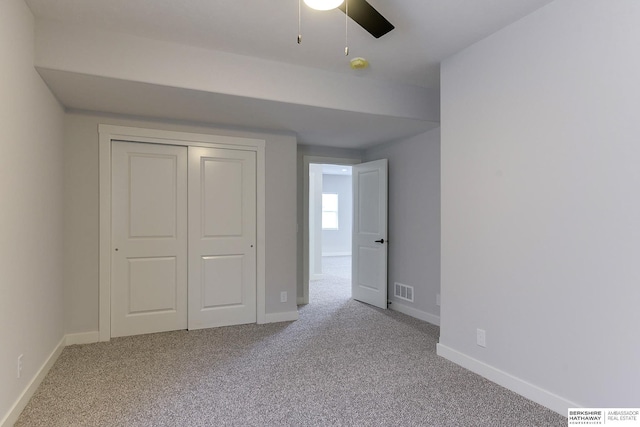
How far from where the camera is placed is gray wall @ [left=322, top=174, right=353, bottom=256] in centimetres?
1080

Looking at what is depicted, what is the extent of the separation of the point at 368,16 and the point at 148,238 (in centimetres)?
296

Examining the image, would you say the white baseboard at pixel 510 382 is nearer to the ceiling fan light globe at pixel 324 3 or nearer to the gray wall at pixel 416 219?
the gray wall at pixel 416 219

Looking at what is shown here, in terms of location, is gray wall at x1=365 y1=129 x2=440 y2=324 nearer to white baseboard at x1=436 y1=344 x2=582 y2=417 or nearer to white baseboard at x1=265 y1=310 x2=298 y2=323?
white baseboard at x1=436 y1=344 x2=582 y2=417

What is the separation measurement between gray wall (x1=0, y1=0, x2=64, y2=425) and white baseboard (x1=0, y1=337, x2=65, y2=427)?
3 centimetres

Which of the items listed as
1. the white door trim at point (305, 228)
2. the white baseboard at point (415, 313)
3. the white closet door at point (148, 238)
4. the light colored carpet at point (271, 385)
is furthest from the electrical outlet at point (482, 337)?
the white closet door at point (148, 238)

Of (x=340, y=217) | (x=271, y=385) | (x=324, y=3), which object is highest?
(x=324, y=3)

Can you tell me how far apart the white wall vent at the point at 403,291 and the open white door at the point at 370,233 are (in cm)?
15

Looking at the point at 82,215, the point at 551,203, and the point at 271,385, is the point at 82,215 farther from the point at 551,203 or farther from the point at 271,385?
the point at 551,203

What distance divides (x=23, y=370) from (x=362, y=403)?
211 centimetres

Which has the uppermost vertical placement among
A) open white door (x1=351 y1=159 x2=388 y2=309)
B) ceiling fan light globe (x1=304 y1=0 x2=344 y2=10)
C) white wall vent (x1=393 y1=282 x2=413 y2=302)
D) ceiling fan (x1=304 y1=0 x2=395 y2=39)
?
ceiling fan (x1=304 y1=0 x2=395 y2=39)

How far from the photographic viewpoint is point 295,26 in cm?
252

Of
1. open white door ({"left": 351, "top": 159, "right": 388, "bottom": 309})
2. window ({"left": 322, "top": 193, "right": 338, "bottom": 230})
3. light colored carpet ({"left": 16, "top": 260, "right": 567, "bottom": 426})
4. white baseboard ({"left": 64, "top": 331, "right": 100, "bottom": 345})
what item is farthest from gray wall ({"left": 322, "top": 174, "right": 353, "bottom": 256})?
white baseboard ({"left": 64, "top": 331, "right": 100, "bottom": 345})

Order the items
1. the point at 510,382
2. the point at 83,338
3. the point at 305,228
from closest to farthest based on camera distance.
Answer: the point at 510,382 → the point at 83,338 → the point at 305,228

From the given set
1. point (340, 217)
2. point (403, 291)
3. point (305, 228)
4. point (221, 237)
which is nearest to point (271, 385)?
point (221, 237)
